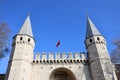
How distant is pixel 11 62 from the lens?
16.4 meters

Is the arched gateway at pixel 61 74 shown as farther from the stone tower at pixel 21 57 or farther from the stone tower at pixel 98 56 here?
the stone tower at pixel 21 57

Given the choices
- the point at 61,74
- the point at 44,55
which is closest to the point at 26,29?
the point at 44,55

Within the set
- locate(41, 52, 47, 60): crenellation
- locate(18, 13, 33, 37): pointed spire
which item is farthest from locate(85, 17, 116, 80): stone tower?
locate(18, 13, 33, 37): pointed spire

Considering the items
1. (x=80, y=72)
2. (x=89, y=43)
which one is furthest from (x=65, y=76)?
(x=89, y=43)

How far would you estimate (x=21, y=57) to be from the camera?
54.4 feet

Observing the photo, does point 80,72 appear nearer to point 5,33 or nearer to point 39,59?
point 39,59

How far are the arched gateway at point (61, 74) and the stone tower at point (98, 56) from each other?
3.02 metres

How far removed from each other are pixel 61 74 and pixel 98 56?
5.48m

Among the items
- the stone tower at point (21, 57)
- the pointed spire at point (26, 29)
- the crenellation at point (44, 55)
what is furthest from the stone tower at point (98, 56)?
the pointed spire at point (26, 29)

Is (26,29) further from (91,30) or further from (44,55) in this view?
(91,30)

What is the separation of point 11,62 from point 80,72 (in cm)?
852

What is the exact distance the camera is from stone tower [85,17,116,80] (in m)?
15.5

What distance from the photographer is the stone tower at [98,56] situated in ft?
51.0

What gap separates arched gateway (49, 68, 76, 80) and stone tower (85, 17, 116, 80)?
9.89ft
